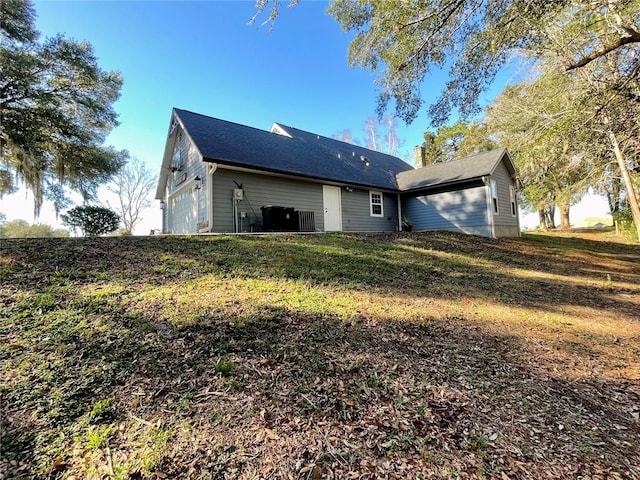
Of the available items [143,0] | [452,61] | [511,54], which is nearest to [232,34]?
[143,0]

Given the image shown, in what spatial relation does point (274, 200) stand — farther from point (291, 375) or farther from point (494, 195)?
point (494, 195)

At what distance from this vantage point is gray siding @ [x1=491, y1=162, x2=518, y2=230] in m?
12.9

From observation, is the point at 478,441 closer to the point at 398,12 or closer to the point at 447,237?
the point at 398,12

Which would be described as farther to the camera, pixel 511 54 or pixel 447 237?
pixel 447 237

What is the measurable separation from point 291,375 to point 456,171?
13381 millimetres

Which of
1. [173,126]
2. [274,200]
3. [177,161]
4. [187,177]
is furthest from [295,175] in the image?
[173,126]

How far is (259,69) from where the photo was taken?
12.5 meters

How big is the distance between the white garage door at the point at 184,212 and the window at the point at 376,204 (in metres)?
7.43

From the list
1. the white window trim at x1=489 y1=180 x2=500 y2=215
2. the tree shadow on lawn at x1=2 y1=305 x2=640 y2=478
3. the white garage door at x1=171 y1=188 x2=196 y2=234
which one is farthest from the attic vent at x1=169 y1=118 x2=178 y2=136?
the white window trim at x1=489 y1=180 x2=500 y2=215

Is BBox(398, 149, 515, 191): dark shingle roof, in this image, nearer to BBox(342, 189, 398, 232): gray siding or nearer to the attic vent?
BBox(342, 189, 398, 232): gray siding

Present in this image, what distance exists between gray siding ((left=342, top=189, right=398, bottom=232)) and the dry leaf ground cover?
285 inches

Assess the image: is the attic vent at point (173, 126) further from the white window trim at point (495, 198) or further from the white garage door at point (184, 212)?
the white window trim at point (495, 198)

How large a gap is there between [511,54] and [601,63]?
14.7 ft

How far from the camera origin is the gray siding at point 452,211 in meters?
12.3
